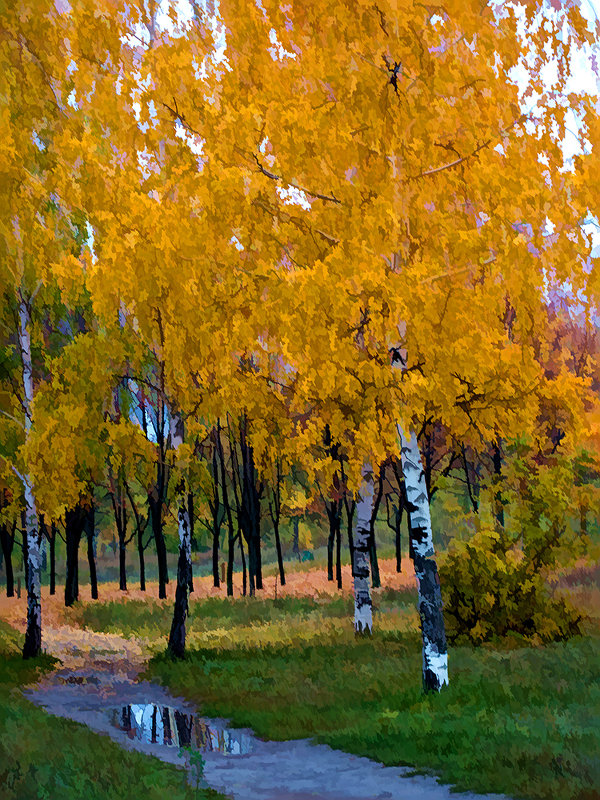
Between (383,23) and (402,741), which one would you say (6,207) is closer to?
(383,23)

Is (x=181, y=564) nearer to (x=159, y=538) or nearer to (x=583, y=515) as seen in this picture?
(x=583, y=515)

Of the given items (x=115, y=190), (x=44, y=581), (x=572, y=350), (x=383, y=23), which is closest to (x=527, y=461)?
(x=383, y=23)

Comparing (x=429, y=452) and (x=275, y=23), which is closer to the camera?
(x=275, y=23)

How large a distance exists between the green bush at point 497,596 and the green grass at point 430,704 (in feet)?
1.64

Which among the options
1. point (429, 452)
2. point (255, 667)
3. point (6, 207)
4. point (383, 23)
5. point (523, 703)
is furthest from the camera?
point (429, 452)

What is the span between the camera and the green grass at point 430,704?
6.50 metres

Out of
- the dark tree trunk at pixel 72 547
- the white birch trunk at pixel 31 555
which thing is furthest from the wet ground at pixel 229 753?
the dark tree trunk at pixel 72 547

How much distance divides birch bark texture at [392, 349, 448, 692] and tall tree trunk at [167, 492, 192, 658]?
646 cm

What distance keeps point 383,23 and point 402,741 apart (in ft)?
25.6

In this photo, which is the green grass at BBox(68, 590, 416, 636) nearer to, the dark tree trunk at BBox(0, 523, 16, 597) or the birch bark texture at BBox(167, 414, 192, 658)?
the dark tree trunk at BBox(0, 523, 16, 597)

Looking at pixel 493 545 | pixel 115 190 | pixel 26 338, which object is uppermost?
pixel 115 190

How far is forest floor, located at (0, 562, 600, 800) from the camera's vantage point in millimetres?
6570

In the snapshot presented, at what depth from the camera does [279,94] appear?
9227mm

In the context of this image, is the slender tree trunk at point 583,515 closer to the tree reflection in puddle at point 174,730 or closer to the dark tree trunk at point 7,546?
the tree reflection in puddle at point 174,730
